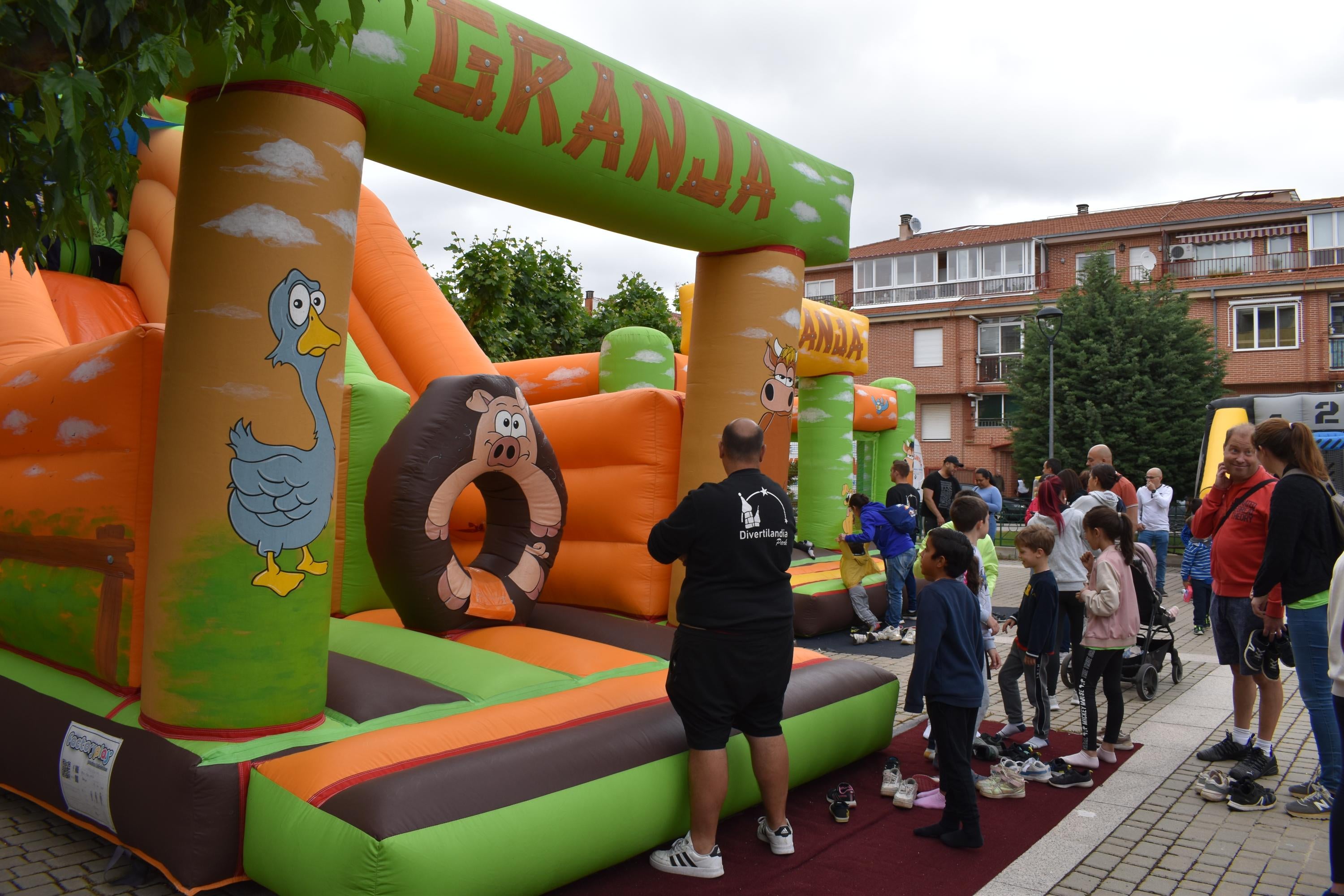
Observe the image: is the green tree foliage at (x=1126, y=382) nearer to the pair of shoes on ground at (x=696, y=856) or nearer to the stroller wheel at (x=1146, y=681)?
the stroller wheel at (x=1146, y=681)

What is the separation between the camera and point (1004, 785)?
4.39 meters

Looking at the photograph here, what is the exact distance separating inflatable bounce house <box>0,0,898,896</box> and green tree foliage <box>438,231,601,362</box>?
11710 mm

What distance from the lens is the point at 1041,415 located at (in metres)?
24.2

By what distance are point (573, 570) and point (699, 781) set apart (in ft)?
9.22

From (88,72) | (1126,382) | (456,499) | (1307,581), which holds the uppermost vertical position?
(1126,382)

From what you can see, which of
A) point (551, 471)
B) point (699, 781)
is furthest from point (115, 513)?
point (699, 781)

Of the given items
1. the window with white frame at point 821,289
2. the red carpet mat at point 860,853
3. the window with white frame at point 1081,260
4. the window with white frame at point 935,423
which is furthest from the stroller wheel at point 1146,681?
the window with white frame at point 821,289

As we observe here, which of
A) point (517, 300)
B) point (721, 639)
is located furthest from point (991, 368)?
point (721, 639)

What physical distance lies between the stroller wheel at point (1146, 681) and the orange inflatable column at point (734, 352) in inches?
114

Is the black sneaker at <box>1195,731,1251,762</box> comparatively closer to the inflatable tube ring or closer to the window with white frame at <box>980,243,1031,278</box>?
the inflatable tube ring

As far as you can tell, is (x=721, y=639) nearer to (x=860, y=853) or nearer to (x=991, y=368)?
(x=860, y=853)

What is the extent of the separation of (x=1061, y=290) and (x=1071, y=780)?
28.4 m

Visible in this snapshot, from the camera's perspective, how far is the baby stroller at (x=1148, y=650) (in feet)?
19.6

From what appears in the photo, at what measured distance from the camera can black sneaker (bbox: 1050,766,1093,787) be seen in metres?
4.52
